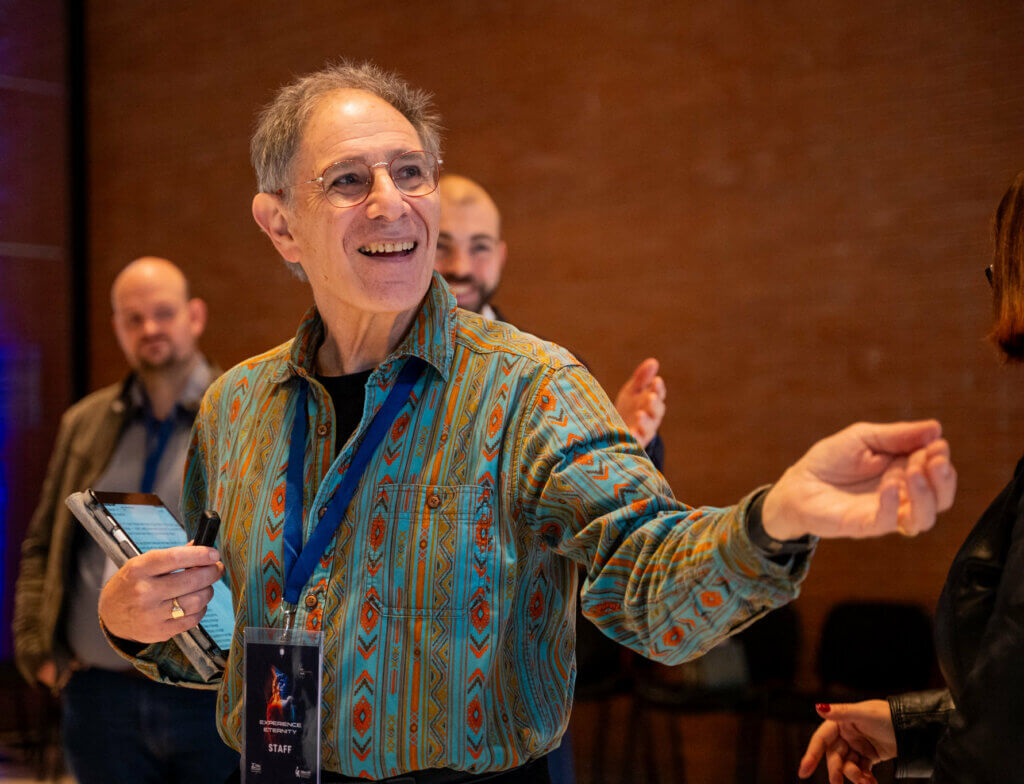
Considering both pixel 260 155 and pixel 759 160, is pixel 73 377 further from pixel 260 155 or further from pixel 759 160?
pixel 260 155

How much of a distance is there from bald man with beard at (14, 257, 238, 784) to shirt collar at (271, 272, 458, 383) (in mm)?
1267

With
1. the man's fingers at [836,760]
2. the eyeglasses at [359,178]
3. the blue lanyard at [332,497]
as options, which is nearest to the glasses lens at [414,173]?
the eyeglasses at [359,178]

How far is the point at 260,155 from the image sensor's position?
69.1 inches

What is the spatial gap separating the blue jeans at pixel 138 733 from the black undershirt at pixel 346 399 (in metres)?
1.29

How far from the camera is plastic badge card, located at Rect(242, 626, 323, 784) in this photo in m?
1.38

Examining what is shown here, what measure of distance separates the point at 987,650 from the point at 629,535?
1.32 feet

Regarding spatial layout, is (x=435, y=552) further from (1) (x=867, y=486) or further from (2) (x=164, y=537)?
(1) (x=867, y=486)

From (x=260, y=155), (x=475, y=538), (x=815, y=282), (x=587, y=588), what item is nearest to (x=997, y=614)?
(x=587, y=588)

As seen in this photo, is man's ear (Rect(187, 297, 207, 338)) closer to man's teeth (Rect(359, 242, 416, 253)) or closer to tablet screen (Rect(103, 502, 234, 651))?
tablet screen (Rect(103, 502, 234, 651))

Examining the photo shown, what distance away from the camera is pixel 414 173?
166 centimetres

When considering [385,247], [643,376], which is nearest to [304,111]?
[385,247]

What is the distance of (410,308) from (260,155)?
40cm

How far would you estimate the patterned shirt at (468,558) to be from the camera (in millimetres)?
1317

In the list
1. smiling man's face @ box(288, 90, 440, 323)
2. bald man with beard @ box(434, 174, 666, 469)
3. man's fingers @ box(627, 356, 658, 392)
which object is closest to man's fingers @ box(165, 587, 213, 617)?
smiling man's face @ box(288, 90, 440, 323)
